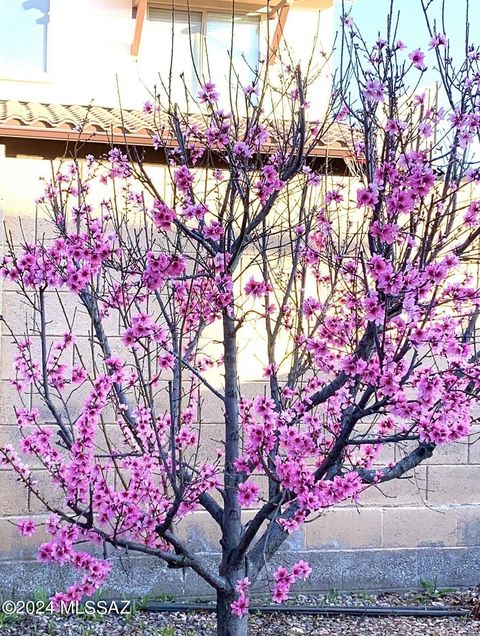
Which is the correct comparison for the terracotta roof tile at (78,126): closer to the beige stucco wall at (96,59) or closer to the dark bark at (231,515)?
the dark bark at (231,515)

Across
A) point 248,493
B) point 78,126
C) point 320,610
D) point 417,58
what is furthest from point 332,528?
point 417,58

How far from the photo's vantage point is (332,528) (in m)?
4.38

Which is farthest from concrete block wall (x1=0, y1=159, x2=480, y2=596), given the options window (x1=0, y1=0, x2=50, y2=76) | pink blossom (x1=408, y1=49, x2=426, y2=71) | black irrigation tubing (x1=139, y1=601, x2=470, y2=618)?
window (x1=0, y1=0, x2=50, y2=76)

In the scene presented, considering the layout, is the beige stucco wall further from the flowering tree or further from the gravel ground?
the flowering tree

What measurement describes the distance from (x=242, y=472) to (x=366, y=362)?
1.80 ft

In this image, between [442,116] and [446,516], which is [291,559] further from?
[442,116]

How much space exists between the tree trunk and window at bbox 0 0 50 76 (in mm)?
5891

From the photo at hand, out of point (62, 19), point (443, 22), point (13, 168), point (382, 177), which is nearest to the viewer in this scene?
point (382, 177)

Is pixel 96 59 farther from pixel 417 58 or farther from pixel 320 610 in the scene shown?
pixel 417 58

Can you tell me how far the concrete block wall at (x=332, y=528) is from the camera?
4055 mm

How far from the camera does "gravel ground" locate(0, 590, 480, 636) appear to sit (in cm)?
375

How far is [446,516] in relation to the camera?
4.54 m

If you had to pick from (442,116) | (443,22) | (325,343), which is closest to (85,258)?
(325,343)

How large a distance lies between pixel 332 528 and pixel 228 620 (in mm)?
1664
